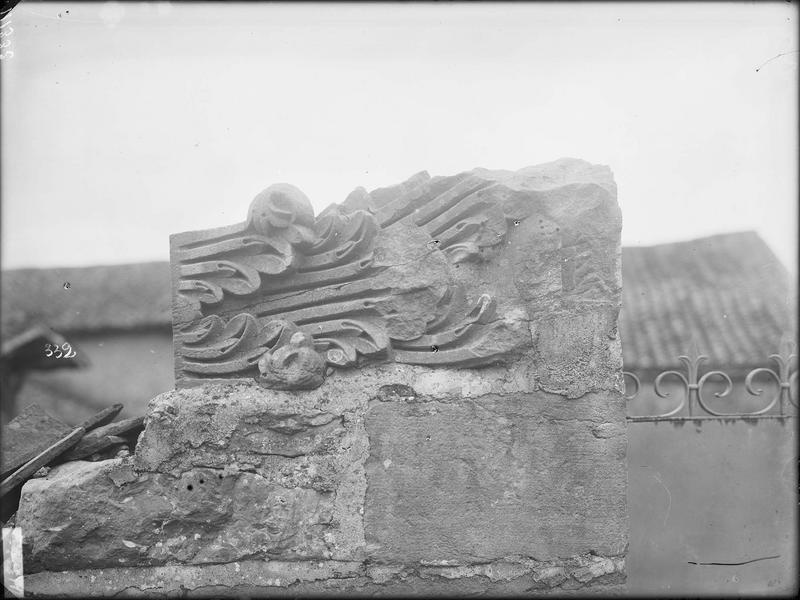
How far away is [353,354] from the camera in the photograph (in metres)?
2.62

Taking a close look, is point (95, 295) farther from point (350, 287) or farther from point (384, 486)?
point (384, 486)

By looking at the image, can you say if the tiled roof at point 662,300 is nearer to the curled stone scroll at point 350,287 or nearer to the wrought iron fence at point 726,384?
the wrought iron fence at point 726,384

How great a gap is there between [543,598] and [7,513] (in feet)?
6.52

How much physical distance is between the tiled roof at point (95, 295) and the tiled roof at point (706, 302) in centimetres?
788

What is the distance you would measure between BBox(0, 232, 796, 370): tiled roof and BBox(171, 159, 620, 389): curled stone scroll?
21.3 ft

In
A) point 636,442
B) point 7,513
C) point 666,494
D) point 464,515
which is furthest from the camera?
point 636,442

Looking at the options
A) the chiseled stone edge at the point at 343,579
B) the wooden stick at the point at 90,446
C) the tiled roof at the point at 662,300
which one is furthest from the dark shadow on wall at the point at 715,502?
the tiled roof at the point at 662,300

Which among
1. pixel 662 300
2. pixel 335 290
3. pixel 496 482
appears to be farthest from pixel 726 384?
pixel 662 300

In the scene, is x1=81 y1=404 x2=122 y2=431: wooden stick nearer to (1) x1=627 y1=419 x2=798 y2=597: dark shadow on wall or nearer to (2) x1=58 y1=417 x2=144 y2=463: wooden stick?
(2) x1=58 y1=417 x2=144 y2=463: wooden stick

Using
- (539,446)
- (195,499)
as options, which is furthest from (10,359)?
(539,446)

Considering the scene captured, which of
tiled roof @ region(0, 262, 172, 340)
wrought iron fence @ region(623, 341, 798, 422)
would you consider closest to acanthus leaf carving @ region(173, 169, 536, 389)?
wrought iron fence @ region(623, 341, 798, 422)

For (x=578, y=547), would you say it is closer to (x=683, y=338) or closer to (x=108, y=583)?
(x=108, y=583)

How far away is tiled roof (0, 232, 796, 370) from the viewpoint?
32.9 feet

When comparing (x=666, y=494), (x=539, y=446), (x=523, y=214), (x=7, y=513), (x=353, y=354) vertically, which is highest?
(x=523, y=214)
